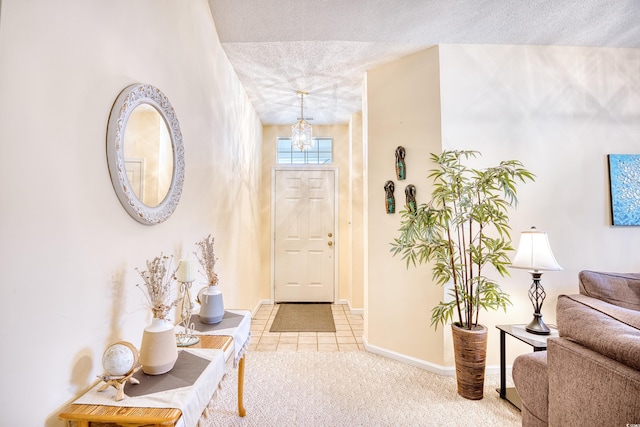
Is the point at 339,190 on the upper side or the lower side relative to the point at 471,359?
upper

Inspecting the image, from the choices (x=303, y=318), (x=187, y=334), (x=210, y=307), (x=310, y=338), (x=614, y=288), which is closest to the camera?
(x=187, y=334)

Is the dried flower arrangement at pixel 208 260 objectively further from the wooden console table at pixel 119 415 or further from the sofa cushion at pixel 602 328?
the sofa cushion at pixel 602 328

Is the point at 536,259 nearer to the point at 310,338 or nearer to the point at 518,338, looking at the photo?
the point at 518,338

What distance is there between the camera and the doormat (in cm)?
357

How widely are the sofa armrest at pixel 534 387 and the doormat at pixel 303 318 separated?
2.14m

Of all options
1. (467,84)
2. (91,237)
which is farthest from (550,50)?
(91,237)

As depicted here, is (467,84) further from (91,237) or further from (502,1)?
(91,237)

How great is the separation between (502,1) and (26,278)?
3.03 m

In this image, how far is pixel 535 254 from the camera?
2080 mm

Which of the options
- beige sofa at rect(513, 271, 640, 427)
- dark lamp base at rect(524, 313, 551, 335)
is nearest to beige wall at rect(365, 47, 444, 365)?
dark lamp base at rect(524, 313, 551, 335)

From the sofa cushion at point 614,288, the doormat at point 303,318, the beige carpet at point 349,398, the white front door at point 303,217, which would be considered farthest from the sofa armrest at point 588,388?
the white front door at point 303,217

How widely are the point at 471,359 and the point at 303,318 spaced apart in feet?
7.47

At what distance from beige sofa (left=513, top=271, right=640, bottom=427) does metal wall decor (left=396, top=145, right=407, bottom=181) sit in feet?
4.90

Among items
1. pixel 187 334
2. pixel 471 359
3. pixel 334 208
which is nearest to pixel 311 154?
pixel 334 208
